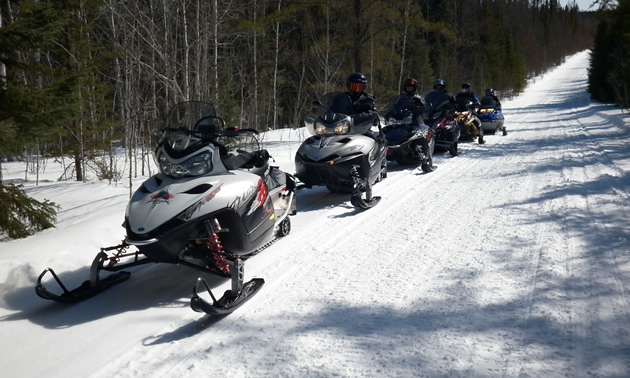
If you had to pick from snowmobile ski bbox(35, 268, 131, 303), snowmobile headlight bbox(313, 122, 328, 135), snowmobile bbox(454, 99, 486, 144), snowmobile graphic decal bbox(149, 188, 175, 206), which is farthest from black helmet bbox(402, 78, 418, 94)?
snowmobile ski bbox(35, 268, 131, 303)

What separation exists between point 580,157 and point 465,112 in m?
4.35

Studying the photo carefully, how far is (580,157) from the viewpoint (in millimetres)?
10453

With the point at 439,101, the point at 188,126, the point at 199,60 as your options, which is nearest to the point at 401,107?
the point at 439,101

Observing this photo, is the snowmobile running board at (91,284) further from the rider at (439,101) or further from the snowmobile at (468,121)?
the snowmobile at (468,121)

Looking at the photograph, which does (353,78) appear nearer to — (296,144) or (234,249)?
(234,249)

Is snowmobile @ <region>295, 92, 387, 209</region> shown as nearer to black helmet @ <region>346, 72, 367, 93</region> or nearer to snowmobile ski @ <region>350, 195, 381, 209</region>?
snowmobile ski @ <region>350, 195, 381, 209</region>

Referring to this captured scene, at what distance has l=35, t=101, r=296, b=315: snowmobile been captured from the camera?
385cm

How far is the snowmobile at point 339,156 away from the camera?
22.2ft

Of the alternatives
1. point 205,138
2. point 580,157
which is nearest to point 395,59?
point 580,157

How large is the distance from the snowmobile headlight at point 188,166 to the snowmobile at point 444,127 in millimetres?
8367

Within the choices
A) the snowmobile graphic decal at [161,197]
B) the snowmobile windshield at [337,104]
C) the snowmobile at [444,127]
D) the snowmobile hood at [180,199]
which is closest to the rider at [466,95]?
the snowmobile at [444,127]

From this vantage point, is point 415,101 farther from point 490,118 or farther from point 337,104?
point 490,118

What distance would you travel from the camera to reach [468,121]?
14383mm

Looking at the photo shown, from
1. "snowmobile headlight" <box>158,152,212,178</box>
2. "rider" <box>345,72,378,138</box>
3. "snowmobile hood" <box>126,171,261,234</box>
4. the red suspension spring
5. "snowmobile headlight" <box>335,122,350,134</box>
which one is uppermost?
"rider" <box>345,72,378,138</box>
